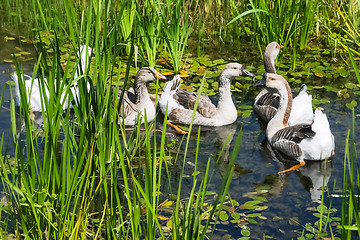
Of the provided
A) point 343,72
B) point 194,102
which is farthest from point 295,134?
point 343,72

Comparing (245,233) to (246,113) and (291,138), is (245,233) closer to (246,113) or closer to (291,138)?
(291,138)

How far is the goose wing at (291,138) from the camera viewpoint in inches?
229

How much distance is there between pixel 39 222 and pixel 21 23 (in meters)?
6.90

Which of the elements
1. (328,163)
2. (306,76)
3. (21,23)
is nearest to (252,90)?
(306,76)

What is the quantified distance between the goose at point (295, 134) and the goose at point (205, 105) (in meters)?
0.52

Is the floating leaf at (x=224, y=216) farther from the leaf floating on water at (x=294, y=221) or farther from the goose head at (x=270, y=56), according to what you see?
the goose head at (x=270, y=56)

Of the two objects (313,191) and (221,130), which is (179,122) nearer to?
(221,130)

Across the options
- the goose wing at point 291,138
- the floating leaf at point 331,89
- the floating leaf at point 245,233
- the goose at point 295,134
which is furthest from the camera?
the floating leaf at point 331,89

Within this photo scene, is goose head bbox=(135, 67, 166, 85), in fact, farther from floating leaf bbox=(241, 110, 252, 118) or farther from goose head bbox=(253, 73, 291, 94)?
goose head bbox=(253, 73, 291, 94)

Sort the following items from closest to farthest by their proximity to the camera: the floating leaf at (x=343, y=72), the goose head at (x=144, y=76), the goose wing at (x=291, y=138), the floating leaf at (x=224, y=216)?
the floating leaf at (x=224, y=216)
the goose wing at (x=291, y=138)
the goose head at (x=144, y=76)
the floating leaf at (x=343, y=72)

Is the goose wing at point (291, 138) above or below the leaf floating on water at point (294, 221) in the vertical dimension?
above

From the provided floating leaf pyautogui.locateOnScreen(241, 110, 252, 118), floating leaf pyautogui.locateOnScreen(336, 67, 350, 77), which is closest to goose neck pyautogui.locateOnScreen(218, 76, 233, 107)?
floating leaf pyautogui.locateOnScreen(241, 110, 252, 118)

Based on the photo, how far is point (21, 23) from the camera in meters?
9.62

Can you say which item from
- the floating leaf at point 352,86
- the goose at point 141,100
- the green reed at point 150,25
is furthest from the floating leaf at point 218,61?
the floating leaf at point 352,86
